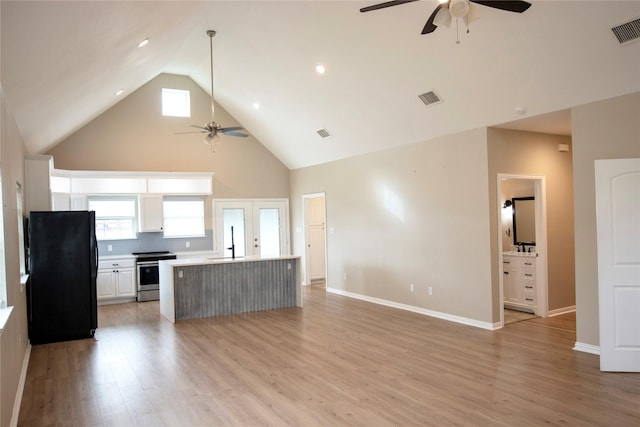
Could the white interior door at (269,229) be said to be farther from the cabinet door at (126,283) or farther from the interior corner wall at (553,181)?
the interior corner wall at (553,181)

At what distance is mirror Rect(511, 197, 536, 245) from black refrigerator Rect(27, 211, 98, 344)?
21.3ft

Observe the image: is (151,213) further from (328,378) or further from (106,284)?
(328,378)

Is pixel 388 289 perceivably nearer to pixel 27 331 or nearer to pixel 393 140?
pixel 393 140

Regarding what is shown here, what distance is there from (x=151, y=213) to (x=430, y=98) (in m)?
5.85

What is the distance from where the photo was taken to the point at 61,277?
591cm

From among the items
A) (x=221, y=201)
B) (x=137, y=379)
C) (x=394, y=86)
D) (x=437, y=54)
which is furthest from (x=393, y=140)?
(x=137, y=379)

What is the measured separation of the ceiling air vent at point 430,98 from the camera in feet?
19.7

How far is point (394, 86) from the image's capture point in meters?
6.24

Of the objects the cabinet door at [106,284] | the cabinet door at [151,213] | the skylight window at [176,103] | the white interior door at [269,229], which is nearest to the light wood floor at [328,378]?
the cabinet door at [106,284]

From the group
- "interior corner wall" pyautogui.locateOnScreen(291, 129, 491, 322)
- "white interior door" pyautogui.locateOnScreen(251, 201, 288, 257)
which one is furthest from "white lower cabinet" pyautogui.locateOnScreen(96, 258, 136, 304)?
"interior corner wall" pyautogui.locateOnScreen(291, 129, 491, 322)

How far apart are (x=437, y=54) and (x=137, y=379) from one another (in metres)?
4.77

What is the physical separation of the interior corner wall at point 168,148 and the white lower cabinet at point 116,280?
6.25 ft

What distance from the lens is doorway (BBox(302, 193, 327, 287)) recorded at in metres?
10.4

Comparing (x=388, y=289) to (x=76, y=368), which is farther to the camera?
(x=388, y=289)
